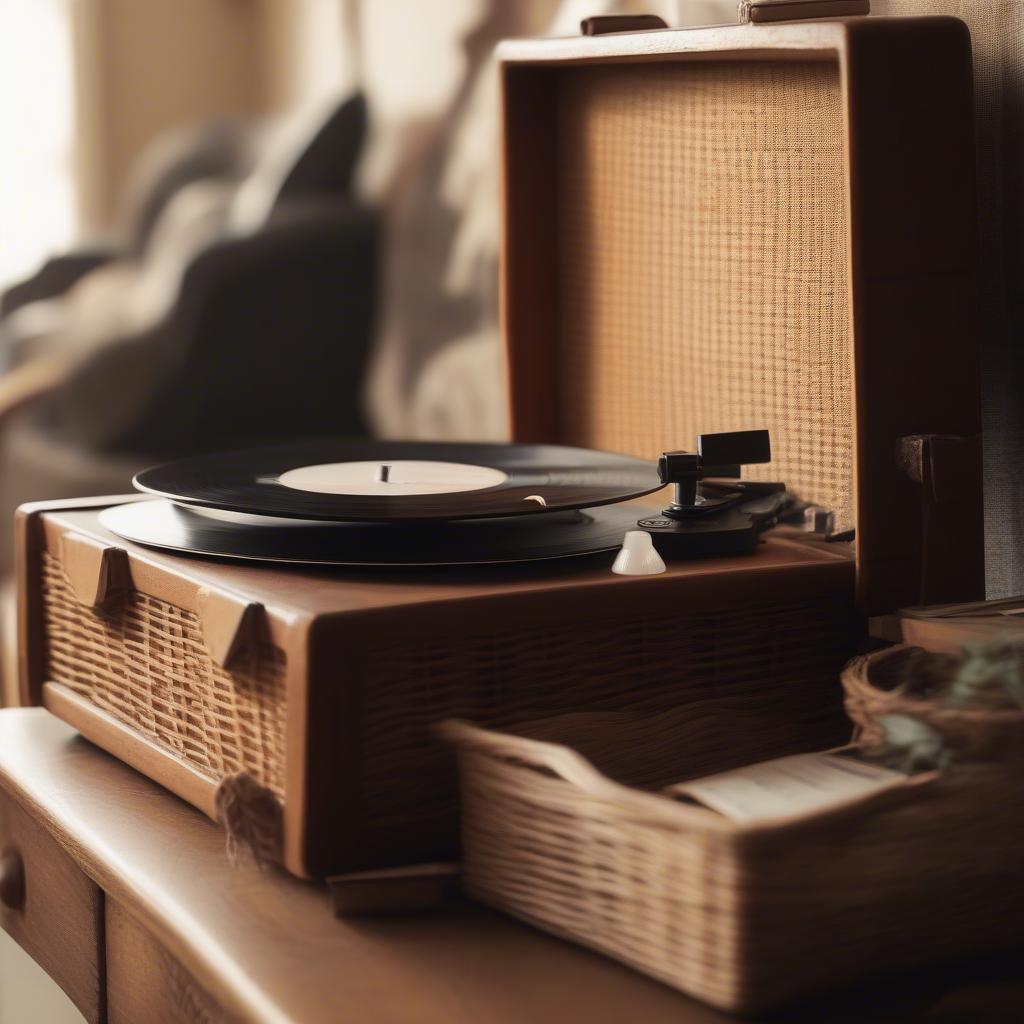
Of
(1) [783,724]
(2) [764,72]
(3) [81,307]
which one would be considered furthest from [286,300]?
(1) [783,724]

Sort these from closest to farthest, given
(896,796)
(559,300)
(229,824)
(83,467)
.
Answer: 1. (896,796)
2. (229,824)
3. (559,300)
4. (83,467)

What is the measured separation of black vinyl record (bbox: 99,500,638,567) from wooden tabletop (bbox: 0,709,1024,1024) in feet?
0.52

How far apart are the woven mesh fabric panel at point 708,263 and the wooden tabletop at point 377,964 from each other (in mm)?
342

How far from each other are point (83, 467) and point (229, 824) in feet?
8.32

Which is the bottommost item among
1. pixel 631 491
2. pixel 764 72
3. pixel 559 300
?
pixel 631 491

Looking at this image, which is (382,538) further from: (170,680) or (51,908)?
(51,908)

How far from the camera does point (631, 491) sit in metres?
0.86

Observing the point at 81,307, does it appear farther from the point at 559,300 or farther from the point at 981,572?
the point at 981,572

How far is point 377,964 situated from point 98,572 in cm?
32

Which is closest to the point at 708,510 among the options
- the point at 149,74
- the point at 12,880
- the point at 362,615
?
the point at 362,615

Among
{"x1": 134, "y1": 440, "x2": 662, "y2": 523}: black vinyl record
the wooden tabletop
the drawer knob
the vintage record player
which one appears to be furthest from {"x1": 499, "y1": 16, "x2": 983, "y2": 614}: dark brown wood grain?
the drawer knob

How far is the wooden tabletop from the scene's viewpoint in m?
0.62

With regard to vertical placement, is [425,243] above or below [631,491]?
above

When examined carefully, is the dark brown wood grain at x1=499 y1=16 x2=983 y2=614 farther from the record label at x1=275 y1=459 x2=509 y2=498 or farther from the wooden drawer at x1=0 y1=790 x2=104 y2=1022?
the wooden drawer at x1=0 y1=790 x2=104 y2=1022
